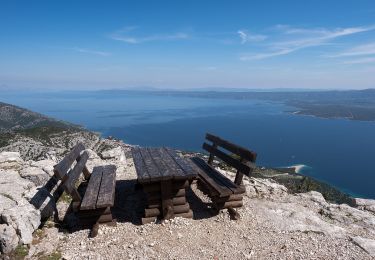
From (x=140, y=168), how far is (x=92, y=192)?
1.37m

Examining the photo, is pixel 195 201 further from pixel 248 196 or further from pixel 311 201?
pixel 311 201

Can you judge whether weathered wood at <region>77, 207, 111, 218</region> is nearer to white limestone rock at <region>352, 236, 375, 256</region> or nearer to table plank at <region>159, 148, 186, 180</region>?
table plank at <region>159, 148, 186, 180</region>

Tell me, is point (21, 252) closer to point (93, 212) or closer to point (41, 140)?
point (93, 212)

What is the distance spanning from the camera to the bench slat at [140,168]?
299 inches

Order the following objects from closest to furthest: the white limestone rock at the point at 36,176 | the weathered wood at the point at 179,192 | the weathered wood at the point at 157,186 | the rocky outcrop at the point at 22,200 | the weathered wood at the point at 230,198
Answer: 1. the rocky outcrop at the point at 22,200
2. the weathered wood at the point at 157,186
3. the weathered wood at the point at 179,192
4. the weathered wood at the point at 230,198
5. the white limestone rock at the point at 36,176

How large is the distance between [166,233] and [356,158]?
574 ft

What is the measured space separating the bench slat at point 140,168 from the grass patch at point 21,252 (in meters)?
2.73

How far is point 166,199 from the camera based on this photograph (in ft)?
26.6

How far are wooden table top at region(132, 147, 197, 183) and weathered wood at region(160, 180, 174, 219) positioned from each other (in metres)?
0.31

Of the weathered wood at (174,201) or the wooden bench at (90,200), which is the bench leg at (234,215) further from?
the wooden bench at (90,200)

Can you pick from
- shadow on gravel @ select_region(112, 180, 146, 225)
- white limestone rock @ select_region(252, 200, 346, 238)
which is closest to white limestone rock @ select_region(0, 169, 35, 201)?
shadow on gravel @ select_region(112, 180, 146, 225)

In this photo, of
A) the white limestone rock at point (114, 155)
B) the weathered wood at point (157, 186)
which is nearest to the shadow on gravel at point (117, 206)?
the weathered wood at point (157, 186)

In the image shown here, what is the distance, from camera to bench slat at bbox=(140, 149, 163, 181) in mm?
7632

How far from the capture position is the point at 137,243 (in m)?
7.04
